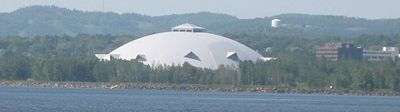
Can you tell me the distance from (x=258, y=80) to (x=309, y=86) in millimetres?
6159

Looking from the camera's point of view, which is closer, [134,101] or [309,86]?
[134,101]

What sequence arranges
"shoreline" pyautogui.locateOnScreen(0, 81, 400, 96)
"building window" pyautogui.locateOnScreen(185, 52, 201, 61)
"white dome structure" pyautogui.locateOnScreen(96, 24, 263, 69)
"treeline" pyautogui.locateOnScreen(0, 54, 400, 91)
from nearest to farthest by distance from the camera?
"shoreline" pyautogui.locateOnScreen(0, 81, 400, 96)
"treeline" pyautogui.locateOnScreen(0, 54, 400, 91)
"white dome structure" pyautogui.locateOnScreen(96, 24, 263, 69)
"building window" pyautogui.locateOnScreen(185, 52, 201, 61)

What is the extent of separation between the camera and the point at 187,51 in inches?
6142

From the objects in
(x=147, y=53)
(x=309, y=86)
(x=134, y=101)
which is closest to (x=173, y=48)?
(x=147, y=53)

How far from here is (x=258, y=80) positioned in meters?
138

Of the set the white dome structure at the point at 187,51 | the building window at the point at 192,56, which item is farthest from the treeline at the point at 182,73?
the building window at the point at 192,56

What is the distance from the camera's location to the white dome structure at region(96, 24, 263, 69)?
155125mm

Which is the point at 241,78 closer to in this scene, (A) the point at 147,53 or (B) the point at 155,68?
(B) the point at 155,68

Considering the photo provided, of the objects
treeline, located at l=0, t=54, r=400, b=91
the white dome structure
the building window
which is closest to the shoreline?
treeline, located at l=0, t=54, r=400, b=91

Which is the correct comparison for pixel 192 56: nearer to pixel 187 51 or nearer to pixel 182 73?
pixel 187 51

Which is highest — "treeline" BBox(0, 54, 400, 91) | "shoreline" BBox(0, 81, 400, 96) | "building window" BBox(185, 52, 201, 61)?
"building window" BBox(185, 52, 201, 61)

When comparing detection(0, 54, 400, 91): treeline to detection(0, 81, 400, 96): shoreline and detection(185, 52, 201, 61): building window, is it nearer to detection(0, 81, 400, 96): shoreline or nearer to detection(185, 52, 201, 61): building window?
detection(0, 81, 400, 96): shoreline

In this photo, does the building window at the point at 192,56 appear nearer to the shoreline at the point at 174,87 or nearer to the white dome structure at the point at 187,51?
Answer: the white dome structure at the point at 187,51

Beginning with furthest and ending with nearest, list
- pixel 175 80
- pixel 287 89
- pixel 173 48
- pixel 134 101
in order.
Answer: pixel 173 48 < pixel 175 80 < pixel 287 89 < pixel 134 101
